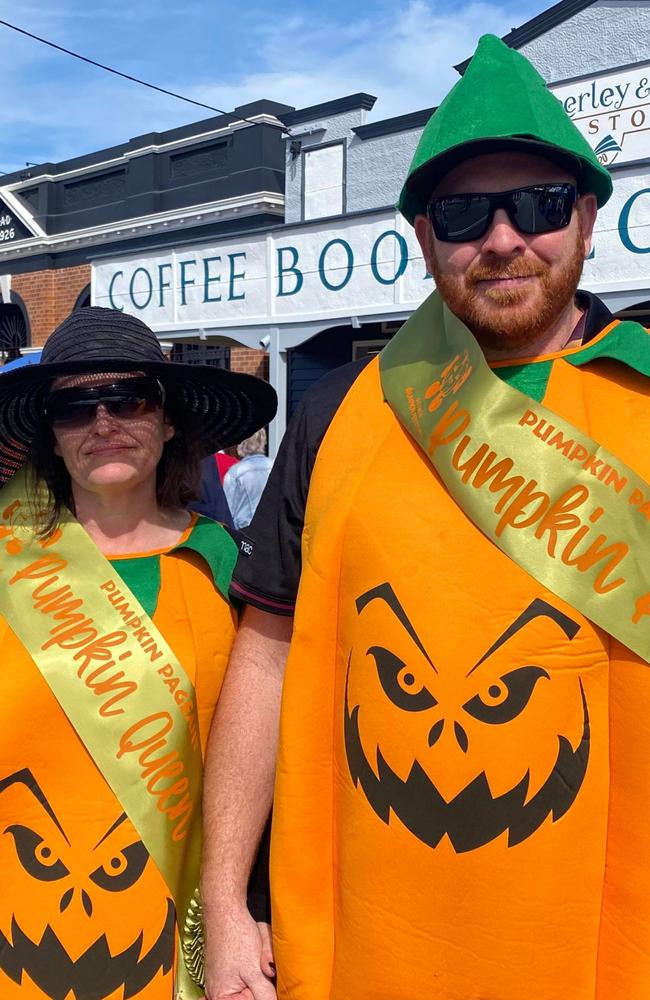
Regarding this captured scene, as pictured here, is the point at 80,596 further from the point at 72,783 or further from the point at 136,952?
the point at 136,952

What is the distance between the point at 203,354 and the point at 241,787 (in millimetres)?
11201

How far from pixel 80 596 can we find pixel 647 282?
18.4 ft

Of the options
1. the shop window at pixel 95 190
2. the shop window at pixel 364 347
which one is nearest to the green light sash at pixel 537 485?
the shop window at pixel 364 347

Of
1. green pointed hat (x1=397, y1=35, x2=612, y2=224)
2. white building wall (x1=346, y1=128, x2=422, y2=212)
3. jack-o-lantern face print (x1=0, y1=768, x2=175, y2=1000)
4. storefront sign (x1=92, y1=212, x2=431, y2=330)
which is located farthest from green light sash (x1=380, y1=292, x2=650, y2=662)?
white building wall (x1=346, y1=128, x2=422, y2=212)

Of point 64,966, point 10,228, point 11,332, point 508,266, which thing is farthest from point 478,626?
point 10,228

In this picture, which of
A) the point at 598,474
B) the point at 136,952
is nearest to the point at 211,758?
the point at 136,952

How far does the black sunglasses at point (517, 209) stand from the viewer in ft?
4.70

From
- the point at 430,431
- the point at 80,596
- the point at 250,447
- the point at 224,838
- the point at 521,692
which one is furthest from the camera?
the point at 250,447

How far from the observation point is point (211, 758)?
1.71m

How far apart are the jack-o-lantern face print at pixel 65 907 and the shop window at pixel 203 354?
34.5 ft

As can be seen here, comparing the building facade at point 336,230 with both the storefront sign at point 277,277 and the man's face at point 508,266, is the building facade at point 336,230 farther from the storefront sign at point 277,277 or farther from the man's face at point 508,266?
the man's face at point 508,266

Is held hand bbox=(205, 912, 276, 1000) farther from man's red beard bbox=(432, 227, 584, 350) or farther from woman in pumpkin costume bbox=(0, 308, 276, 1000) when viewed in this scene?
man's red beard bbox=(432, 227, 584, 350)

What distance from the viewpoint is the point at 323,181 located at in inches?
438

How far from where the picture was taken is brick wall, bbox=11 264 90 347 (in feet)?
48.2
